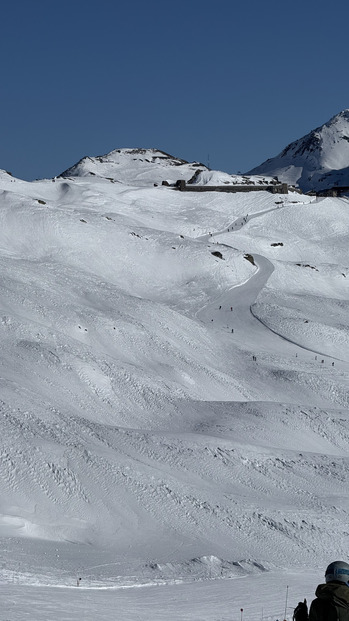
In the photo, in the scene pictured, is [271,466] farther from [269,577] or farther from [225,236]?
[225,236]

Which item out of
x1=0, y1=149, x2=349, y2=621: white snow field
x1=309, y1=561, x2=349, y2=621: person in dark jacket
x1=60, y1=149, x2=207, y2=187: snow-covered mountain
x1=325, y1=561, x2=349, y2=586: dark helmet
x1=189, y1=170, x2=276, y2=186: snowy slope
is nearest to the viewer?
x1=309, y1=561, x2=349, y2=621: person in dark jacket

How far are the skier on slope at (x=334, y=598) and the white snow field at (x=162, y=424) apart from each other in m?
9.03

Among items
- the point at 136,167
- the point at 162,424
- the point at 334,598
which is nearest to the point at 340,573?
the point at 334,598

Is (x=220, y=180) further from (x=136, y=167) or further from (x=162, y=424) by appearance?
(x=162, y=424)

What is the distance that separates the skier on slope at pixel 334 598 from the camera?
218 inches

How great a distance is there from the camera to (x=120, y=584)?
20.1 m

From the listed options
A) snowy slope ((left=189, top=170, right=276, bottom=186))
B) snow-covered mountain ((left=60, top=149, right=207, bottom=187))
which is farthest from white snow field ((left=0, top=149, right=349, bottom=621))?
snow-covered mountain ((left=60, top=149, right=207, bottom=187))

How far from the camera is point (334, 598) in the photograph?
559 centimetres

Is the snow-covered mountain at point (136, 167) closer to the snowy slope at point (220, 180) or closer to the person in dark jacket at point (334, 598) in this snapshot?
the snowy slope at point (220, 180)

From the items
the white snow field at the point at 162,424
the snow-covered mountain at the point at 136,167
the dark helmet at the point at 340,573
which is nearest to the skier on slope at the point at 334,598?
the dark helmet at the point at 340,573

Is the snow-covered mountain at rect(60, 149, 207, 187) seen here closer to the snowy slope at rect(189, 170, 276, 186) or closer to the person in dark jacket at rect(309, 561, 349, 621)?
the snowy slope at rect(189, 170, 276, 186)

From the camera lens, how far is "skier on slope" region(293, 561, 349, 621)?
5539 millimetres

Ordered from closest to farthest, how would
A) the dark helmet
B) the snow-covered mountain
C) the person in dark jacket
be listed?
1. the person in dark jacket
2. the dark helmet
3. the snow-covered mountain

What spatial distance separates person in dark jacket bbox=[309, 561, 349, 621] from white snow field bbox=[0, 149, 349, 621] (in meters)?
9.04
